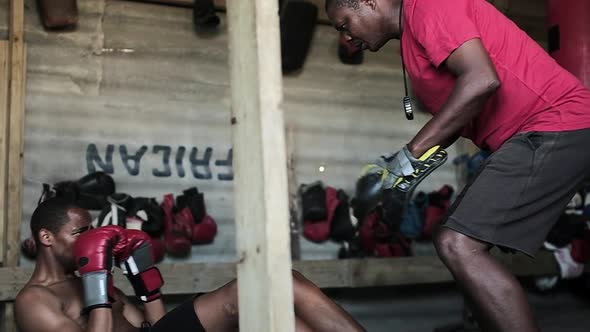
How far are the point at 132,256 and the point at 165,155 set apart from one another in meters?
2.00

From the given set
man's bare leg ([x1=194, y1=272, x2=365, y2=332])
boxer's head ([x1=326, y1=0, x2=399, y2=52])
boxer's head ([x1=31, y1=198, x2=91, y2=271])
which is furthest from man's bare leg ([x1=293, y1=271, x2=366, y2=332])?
boxer's head ([x1=31, y1=198, x2=91, y2=271])

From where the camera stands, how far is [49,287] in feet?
11.9

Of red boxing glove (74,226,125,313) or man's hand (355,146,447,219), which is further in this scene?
red boxing glove (74,226,125,313)

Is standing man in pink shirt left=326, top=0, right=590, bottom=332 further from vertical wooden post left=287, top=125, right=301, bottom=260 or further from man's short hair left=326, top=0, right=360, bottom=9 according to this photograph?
vertical wooden post left=287, top=125, right=301, bottom=260

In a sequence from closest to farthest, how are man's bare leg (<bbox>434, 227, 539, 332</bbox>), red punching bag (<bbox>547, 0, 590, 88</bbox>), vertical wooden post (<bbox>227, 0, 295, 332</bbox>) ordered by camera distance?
vertical wooden post (<bbox>227, 0, 295, 332</bbox>)
man's bare leg (<bbox>434, 227, 539, 332</bbox>)
red punching bag (<bbox>547, 0, 590, 88</bbox>)

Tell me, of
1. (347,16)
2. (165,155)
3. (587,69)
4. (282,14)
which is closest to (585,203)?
(587,69)

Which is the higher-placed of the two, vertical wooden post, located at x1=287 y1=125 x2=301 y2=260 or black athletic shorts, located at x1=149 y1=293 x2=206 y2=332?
vertical wooden post, located at x1=287 y1=125 x2=301 y2=260

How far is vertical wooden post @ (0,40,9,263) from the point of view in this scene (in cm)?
502

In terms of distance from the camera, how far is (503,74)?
2.75 meters

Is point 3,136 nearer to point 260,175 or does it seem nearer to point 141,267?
point 141,267

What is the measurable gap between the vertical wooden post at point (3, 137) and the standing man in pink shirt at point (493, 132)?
10.3 ft

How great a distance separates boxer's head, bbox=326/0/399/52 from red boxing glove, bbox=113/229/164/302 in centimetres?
148

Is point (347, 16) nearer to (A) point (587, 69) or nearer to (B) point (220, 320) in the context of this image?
(B) point (220, 320)

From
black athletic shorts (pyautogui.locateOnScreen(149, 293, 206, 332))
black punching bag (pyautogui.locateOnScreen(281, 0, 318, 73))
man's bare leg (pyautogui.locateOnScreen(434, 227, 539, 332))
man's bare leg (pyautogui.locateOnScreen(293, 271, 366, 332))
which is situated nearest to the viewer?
man's bare leg (pyautogui.locateOnScreen(434, 227, 539, 332))
